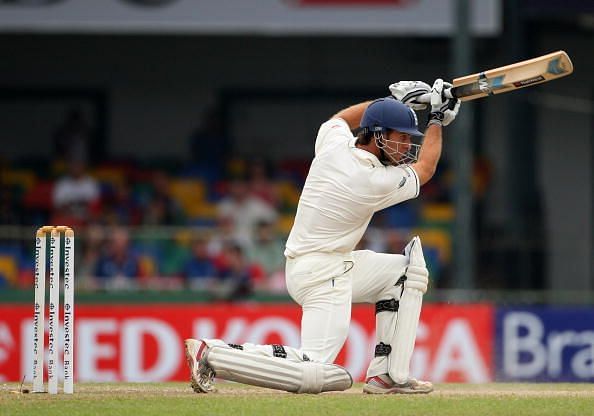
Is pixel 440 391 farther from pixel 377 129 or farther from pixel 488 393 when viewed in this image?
pixel 377 129

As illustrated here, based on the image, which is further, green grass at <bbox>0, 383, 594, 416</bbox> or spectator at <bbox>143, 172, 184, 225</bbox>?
spectator at <bbox>143, 172, 184, 225</bbox>

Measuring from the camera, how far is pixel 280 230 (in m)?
15.0

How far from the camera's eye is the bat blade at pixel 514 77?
7.53 m

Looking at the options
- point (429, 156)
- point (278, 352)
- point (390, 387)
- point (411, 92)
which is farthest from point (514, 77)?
point (278, 352)

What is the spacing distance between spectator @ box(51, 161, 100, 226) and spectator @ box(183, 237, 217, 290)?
1.89 m

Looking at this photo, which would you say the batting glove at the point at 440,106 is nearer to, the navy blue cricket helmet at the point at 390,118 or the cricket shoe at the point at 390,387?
the navy blue cricket helmet at the point at 390,118

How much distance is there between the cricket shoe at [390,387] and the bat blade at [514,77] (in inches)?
59.2

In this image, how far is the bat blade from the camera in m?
7.53

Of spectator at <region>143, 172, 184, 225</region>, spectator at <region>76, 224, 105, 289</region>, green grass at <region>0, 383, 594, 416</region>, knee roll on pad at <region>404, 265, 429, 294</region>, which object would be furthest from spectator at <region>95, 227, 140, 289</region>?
knee roll on pad at <region>404, 265, 429, 294</region>

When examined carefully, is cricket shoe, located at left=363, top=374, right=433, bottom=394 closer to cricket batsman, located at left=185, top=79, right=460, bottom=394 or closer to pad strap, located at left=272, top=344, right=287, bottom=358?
cricket batsman, located at left=185, top=79, right=460, bottom=394

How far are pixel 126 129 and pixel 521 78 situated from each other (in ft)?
39.7

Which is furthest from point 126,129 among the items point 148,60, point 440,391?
point 440,391

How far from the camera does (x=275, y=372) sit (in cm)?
707

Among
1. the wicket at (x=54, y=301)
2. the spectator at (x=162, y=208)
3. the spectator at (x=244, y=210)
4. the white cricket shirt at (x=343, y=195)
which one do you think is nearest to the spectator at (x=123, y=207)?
the spectator at (x=162, y=208)
